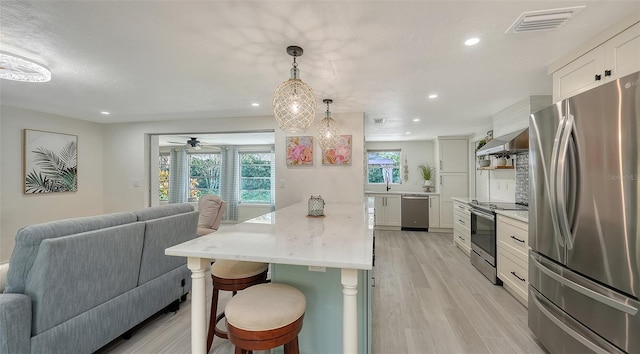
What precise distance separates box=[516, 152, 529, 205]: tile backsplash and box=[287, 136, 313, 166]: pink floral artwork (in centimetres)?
293

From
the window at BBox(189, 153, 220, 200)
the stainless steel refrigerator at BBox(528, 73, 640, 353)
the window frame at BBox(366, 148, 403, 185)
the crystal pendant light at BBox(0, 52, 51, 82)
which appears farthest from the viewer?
the window at BBox(189, 153, 220, 200)

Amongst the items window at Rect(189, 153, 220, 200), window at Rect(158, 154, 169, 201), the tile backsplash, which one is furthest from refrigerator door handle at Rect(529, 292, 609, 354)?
window at Rect(158, 154, 169, 201)

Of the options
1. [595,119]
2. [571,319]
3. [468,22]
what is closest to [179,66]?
[468,22]

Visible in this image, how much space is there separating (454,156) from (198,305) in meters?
6.07

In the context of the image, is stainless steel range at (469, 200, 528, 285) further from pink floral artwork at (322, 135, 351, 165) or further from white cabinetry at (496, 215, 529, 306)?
pink floral artwork at (322, 135, 351, 165)

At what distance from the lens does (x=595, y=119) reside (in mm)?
1392

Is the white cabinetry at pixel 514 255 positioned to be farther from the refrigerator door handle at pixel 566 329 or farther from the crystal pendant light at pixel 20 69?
the crystal pendant light at pixel 20 69

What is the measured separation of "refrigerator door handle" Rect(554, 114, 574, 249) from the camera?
1522mm

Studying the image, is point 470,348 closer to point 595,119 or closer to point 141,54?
point 595,119

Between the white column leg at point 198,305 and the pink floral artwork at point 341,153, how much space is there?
2.85m

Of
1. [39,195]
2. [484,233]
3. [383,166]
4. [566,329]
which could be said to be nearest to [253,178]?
[383,166]

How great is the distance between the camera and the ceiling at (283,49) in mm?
1475

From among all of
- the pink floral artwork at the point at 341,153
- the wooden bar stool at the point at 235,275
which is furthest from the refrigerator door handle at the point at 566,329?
the pink floral artwork at the point at 341,153

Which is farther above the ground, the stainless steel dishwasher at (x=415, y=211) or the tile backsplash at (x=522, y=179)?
the tile backsplash at (x=522, y=179)
